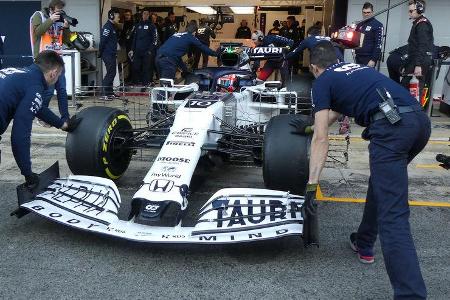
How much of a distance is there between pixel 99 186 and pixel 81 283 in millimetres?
952

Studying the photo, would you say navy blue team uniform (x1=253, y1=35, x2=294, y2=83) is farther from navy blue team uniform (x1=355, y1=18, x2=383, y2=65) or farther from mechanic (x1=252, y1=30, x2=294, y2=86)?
navy blue team uniform (x1=355, y1=18, x2=383, y2=65)

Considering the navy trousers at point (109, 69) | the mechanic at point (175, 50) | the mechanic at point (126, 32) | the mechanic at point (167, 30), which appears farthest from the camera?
Answer: the mechanic at point (167, 30)

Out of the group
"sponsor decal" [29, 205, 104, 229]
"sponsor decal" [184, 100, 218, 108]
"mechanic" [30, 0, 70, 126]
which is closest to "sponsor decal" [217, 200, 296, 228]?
"sponsor decal" [29, 205, 104, 229]

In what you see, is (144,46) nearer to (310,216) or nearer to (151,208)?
(151,208)

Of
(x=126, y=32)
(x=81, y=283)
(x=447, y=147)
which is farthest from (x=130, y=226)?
(x=126, y=32)

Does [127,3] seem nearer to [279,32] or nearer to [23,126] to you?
[279,32]

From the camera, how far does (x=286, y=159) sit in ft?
13.4

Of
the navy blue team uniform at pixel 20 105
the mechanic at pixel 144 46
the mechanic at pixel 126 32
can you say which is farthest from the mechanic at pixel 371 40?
the mechanic at pixel 126 32

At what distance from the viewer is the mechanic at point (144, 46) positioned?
Result: 1185 cm

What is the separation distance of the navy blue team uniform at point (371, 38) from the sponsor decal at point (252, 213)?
5744mm

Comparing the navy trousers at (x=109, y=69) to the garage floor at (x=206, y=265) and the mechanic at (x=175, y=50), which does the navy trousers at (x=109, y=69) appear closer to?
the mechanic at (x=175, y=50)

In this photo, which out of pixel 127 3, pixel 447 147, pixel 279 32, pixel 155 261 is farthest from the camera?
pixel 279 32

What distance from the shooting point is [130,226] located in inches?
141

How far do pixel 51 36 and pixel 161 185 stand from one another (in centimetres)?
524
